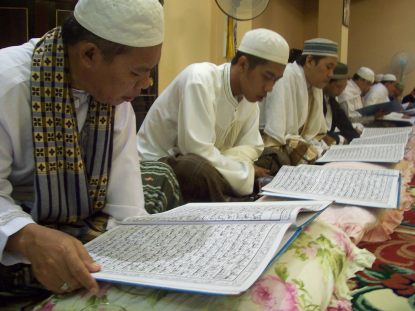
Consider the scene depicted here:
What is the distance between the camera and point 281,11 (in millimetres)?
7195

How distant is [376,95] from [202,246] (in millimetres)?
6588

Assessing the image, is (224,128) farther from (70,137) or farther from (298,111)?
(70,137)

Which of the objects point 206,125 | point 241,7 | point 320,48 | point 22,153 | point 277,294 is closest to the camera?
point 277,294

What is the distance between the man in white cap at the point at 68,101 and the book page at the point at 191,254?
0.24 meters

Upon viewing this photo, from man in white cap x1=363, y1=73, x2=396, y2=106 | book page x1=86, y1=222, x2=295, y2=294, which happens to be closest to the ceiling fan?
book page x1=86, y1=222, x2=295, y2=294

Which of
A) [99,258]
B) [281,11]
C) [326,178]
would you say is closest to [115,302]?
[99,258]

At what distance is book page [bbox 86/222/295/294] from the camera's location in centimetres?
64

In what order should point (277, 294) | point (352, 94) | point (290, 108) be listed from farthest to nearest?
point (352, 94)
point (290, 108)
point (277, 294)

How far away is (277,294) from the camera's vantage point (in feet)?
2.26

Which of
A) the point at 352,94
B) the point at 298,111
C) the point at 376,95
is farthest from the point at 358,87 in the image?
the point at 298,111

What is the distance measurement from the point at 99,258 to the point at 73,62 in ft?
1.75

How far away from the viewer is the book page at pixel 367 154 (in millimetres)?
1843

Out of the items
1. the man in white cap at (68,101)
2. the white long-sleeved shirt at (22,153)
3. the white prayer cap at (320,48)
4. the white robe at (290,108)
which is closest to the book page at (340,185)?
the white long-sleeved shirt at (22,153)

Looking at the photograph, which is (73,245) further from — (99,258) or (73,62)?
(73,62)
